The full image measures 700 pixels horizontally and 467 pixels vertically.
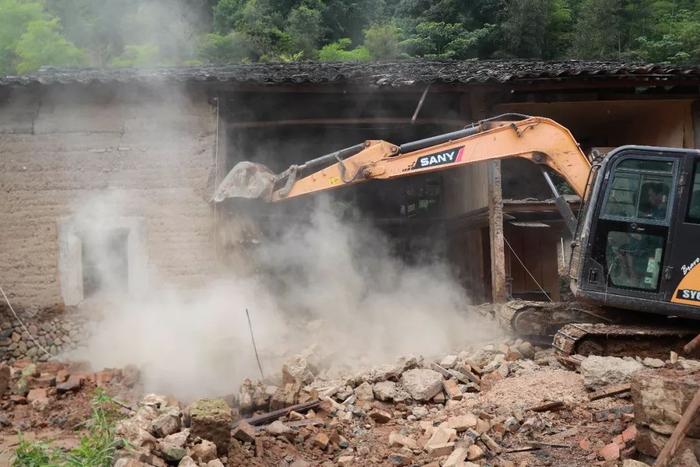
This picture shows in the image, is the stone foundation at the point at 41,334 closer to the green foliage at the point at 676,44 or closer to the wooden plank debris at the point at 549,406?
the wooden plank debris at the point at 549,406

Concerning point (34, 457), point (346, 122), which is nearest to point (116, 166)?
point (346, 122)

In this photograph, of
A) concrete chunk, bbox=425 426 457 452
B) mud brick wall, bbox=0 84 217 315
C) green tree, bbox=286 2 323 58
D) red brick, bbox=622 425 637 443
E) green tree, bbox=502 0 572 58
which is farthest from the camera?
green tree, bbox=286 2 323 58

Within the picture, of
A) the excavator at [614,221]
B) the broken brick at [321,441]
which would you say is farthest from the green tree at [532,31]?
the broken brick at [321,441]

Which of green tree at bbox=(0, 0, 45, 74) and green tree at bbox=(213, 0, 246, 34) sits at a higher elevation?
green tree at bbox=(213, 0, 246, 34)

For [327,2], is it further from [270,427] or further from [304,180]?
[270,427]

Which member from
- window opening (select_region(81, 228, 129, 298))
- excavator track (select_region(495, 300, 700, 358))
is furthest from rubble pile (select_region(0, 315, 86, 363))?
excavator track (select_region(495, 300, 700, 358))

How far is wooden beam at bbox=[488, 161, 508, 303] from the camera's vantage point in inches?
367

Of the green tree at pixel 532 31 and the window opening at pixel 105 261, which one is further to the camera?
the green tree at pixel 532 31

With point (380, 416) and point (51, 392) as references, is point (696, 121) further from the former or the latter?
point (51, 392)

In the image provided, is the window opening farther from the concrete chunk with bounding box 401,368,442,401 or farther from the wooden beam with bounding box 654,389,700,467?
the wooden beam with bounding box 654,389,700,467

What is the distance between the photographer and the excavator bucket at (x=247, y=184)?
320 inches

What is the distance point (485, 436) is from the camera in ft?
15.5

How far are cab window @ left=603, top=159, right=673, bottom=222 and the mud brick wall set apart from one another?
595 centimetres

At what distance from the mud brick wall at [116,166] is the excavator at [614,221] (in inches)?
118
